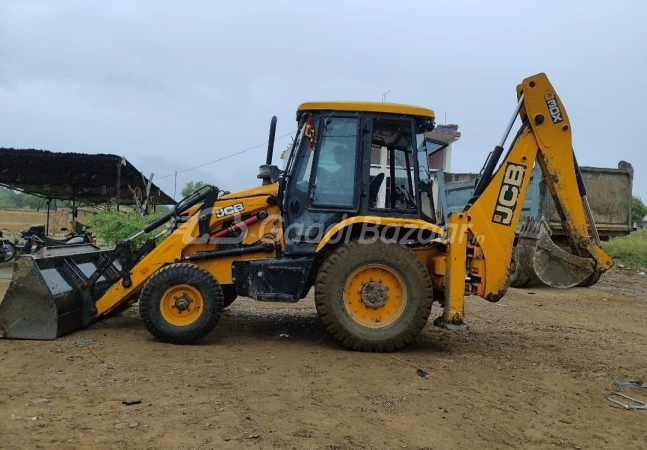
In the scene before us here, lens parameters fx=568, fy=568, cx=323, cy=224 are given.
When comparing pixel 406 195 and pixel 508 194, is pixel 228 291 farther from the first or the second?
pixel 508 194

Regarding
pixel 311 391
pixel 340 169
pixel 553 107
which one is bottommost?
pixel 311 391

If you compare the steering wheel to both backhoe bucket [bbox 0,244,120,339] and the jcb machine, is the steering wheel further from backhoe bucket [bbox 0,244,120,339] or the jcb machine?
backhoe bucket [bbox 0,244,120,339]

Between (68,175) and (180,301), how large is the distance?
1158 cm

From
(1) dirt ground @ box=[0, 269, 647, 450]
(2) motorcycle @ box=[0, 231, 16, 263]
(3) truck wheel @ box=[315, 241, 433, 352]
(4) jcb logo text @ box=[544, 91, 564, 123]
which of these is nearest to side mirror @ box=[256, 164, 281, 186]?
(3) truck wheel @ box=[315, 241, 433, 352]

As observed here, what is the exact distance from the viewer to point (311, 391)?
4434 millimetres

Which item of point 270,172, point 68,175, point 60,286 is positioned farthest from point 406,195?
point 68,175

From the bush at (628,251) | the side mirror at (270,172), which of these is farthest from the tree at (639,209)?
the side mirror at (270,172)

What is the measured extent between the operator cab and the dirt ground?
4.47 feet

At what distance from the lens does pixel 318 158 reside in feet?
19.6

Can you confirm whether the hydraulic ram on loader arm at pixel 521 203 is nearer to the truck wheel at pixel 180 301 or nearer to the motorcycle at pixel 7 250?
the truck wheel at pixel 180 301

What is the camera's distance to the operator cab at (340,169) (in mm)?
5906

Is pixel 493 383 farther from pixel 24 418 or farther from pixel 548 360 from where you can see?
pixel 24 418

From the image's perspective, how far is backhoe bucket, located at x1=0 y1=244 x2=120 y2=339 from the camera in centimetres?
562

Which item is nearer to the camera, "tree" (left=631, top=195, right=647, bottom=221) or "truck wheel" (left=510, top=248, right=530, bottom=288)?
"truck wheel" (left=510, top=248, right=530, bottom=288)
